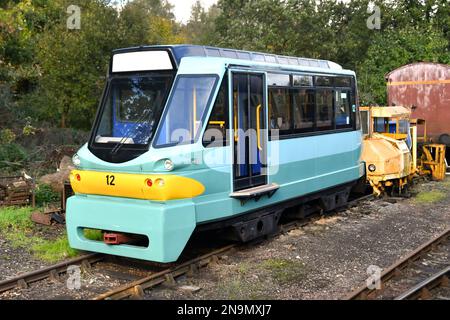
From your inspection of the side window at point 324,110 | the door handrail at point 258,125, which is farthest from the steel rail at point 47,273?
the side window at point 324,110

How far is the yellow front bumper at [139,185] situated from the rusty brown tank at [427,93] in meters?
12.8

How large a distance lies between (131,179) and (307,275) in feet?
8.95

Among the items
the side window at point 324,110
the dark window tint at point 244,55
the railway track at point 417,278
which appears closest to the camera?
the railway track at point 417,278

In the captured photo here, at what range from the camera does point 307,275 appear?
24.6 ft

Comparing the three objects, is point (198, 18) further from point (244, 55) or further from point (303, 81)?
point (244, 55)

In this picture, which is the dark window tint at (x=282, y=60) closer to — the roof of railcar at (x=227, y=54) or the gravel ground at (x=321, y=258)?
the roof of railcar at (x=227, y=54)

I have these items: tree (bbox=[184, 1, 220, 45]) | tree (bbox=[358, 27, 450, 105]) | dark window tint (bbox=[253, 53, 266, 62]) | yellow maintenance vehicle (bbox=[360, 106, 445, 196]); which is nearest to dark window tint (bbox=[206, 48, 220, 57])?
dark window tint (bbox=[253, 53, 266, 62])

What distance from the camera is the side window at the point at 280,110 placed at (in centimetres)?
882

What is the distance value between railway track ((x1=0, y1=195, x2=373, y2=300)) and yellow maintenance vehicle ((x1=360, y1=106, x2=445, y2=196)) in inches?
226

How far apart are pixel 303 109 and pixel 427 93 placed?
391 inches

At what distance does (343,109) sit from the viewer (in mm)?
11391
